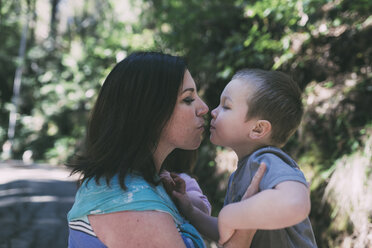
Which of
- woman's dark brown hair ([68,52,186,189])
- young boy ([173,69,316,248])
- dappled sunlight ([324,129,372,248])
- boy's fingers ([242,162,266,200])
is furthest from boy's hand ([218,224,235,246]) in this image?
dappled sunlight ([324,129,372,248])

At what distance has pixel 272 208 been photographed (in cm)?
109

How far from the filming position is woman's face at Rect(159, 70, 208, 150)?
1509mm

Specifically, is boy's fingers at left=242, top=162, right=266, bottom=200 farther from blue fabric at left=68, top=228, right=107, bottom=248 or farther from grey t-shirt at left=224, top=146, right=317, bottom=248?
blue fabric at left=68, top=228, right=107, bottom=248

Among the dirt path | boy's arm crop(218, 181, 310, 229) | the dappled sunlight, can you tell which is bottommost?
the dirt path

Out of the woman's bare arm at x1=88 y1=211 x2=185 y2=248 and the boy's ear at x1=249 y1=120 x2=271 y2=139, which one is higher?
the boy's ear at x1=249 y1=120 x2=271 y2=139

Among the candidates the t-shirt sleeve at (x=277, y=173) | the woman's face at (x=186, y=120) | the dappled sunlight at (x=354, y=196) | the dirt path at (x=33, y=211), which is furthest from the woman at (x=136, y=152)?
the dirt path at (x=33, y=211)

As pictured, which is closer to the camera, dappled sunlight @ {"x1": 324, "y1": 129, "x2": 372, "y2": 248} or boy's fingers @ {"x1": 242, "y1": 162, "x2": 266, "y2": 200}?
boy's fingers @ {"x1": 242, "y1": 162, "x2": 266, "y2": 200}

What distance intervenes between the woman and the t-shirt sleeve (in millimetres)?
358

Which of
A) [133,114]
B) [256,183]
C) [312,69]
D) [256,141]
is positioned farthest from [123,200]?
[312,69]

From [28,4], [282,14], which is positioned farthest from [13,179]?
[28,4]

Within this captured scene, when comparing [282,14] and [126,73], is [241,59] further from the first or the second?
[126,73]

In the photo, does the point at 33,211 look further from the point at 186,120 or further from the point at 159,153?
the point at 186,120

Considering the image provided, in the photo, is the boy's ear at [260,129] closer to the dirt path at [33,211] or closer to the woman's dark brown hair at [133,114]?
the woman's dark brown hair at [133,114]

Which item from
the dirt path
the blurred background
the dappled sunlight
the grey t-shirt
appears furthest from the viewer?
the dirt path
